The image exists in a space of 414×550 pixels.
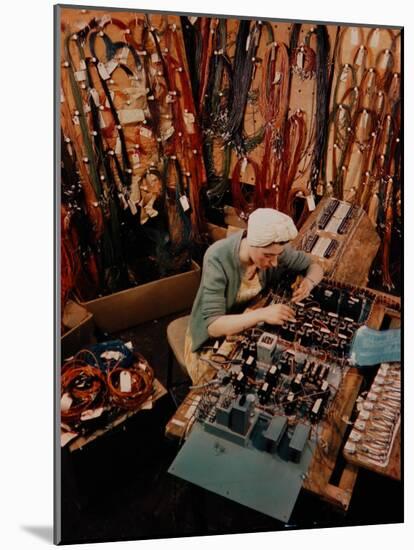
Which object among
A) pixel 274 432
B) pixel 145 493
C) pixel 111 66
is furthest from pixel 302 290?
pixel 111 66

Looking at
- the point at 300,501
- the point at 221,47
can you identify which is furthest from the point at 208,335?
the point at 221,47

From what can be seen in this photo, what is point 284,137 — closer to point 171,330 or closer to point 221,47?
point 221,47

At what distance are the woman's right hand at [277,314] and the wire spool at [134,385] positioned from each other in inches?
20.9

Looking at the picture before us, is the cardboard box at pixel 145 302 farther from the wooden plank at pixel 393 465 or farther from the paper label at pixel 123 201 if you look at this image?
the wooden plank at pixel 393 465

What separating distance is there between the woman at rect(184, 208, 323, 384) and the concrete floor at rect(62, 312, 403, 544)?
0.41 feet

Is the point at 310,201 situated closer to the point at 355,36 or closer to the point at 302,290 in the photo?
the point at 302,290

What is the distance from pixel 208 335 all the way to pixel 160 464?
1.85ft

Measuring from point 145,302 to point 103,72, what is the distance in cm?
91

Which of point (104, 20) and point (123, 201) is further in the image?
point (123, 201)

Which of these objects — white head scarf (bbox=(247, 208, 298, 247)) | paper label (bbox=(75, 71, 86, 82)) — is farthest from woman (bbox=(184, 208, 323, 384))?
paper label (bbox=(75, 71, 86, 82))

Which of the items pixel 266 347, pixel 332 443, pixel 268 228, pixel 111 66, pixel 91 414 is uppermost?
pixel 111 66

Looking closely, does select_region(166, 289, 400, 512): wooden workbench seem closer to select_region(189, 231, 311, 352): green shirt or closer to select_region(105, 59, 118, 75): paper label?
select_region(189, 231, 311, 352): green shirt

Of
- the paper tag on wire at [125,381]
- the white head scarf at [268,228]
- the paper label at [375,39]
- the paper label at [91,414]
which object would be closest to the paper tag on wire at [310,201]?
the white head scarf at [268,228]

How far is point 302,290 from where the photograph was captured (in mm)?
Result: 2902
